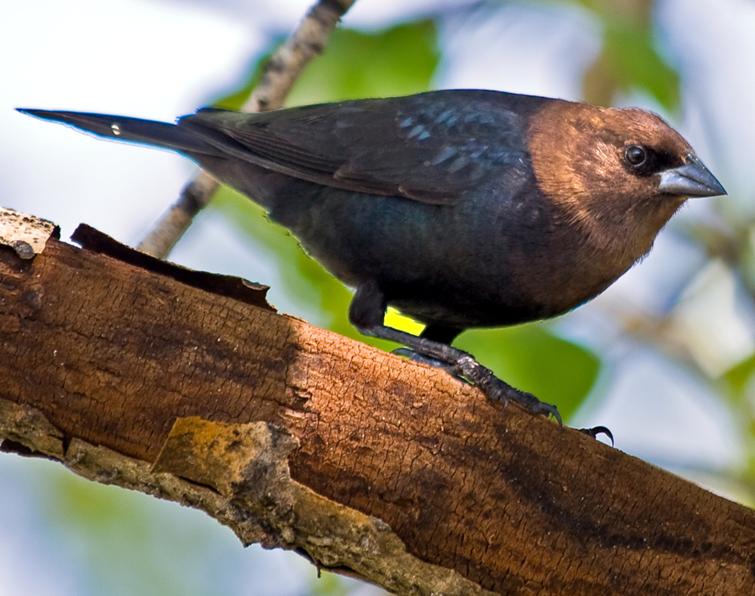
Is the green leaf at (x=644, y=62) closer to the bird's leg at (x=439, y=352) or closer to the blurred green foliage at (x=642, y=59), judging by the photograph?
the blurred green foliage at (x=642, y=59)

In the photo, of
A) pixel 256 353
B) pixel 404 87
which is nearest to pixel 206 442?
pixel 256 353

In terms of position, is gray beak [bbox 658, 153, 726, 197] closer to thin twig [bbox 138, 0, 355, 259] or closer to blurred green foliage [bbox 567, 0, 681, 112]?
blurred green foliage [bbox 567, 0, 681, 112]

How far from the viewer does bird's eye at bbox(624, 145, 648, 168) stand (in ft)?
13.1

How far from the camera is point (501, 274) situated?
12.3 feet

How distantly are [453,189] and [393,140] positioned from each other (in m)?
0.37

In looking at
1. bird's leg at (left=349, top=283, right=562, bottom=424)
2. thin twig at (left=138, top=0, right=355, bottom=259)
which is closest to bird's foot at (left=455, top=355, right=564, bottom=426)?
bird's leg at (left=349, top=283, right=562, bottom=424)

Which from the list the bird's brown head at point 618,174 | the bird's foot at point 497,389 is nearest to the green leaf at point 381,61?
the bird's brown head at point 618,174

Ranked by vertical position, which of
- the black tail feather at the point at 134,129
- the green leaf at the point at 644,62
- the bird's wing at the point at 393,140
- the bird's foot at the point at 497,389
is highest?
the green leaf at the point at 644,62

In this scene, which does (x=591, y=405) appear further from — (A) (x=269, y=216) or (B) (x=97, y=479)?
(B) (x=97, y=479)

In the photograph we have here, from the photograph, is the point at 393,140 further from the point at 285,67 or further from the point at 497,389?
the point at 497,389

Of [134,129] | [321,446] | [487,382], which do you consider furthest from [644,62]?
[321,446]

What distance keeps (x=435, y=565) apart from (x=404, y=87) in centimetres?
192

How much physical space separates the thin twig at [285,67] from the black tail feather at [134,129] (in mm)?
203

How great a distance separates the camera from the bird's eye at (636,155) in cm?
399
